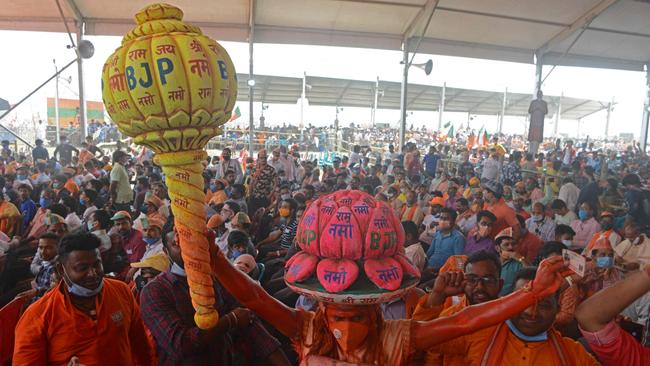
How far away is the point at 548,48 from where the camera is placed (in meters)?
14.5

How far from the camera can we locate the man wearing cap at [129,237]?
4957 mm

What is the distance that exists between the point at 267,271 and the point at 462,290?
141 inches

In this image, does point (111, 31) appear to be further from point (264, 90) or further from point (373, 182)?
point (264, 90)

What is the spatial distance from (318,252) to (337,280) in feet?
0.49

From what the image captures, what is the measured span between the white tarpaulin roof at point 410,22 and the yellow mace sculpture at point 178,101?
11501 millimetres

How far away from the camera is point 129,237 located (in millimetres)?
5125

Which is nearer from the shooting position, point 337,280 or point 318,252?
point 337,280

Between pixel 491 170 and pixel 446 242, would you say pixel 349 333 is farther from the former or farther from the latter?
pixel 491 170

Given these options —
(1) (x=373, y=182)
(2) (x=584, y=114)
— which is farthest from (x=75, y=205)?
(2) (x=584, y=114)

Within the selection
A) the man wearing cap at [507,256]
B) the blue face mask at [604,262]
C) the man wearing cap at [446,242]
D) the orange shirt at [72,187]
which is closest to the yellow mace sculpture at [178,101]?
the man wearing cap at [507,256]

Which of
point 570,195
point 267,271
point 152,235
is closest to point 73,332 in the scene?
point 152,235

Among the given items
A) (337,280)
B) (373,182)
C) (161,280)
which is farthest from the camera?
(373,182)

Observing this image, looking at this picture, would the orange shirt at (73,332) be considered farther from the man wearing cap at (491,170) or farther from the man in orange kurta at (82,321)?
the man wearing cap at (491,170)

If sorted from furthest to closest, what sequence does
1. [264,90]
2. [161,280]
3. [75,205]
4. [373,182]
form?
[264,90], [373,182], [75,205], [161,280]
